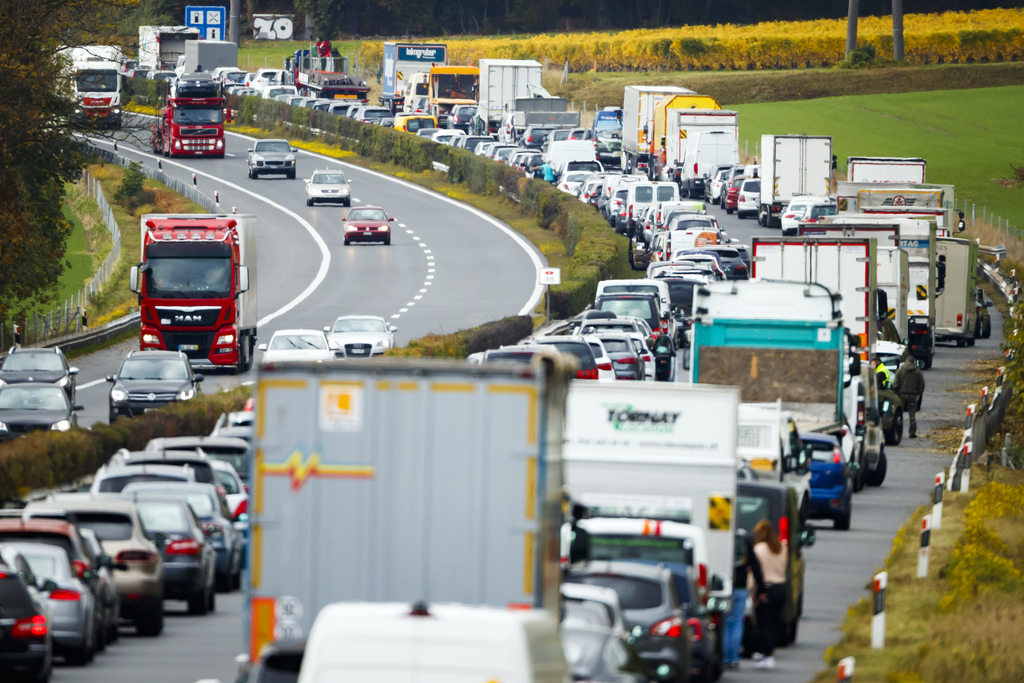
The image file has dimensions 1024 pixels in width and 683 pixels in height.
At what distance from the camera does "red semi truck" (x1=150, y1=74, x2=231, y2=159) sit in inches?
→ 3135

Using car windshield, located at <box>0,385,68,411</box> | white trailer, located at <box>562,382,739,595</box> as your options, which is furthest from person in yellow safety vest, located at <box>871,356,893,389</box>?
white trailer, located at <box>562,382,739,595</box>

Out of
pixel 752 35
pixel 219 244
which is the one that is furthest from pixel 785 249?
pixel 752 35

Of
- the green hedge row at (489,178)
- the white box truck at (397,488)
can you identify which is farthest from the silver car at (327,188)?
the white box truck at (397,488)

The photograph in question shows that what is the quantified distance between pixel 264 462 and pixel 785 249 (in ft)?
82.5

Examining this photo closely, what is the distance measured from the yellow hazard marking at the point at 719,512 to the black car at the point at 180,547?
530cm

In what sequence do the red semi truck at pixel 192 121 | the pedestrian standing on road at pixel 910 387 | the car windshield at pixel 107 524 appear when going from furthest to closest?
the red semi truck at pixel 192 121 → the pedestrian standing on road at pixel 910 387 → the car windshield at pixel 107 524

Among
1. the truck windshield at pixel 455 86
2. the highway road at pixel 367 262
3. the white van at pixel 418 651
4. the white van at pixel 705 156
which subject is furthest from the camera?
the truck windshield at pixel 455 86

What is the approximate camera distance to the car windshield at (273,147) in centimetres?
8144

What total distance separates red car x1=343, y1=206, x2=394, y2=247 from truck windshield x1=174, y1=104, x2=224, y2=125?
1904 centimetres

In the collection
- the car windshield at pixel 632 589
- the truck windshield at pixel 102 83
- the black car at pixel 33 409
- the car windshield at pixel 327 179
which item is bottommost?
the black car at pixel 33 409

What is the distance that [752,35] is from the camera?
407ft

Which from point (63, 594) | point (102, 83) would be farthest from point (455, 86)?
point (63, 594)

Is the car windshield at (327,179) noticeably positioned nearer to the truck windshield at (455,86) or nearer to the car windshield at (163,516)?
the truck windshield at (455,86)

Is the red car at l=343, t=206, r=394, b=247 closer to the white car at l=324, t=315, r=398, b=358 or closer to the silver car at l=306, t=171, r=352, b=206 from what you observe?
the silver car at l=306, t=171, r=352, b=206
